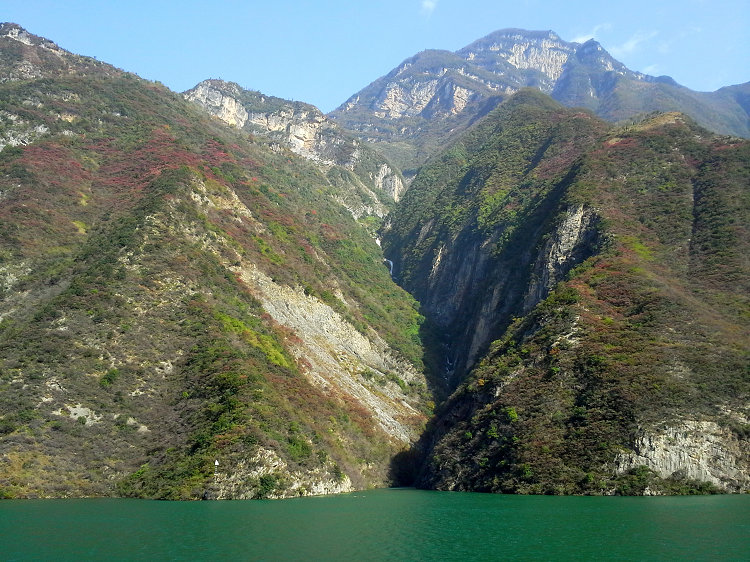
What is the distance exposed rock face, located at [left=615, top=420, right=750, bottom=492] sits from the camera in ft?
173

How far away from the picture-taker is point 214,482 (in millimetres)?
54031

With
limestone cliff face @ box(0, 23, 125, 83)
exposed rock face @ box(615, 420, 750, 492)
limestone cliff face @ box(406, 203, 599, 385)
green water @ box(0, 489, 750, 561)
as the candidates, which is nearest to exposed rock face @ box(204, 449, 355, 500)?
green water @ box(0, 489, 750, 561)

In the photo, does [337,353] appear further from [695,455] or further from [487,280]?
[695,455]

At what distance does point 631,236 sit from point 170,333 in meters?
66.9

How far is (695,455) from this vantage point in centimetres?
5334

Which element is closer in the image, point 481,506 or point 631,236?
point 481,506

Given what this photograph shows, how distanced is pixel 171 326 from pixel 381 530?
42918 mm

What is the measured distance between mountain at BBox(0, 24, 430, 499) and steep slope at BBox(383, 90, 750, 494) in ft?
49.8

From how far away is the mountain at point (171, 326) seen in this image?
55906 millimetres

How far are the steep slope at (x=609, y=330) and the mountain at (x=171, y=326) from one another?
15.2m

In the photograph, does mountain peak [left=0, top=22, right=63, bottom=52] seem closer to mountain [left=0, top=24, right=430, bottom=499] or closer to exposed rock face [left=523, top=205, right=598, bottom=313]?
mountain [left=0, top=24, right=430, bottom=499]

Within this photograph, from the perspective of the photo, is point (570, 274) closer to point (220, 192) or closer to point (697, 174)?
point (697, 174)

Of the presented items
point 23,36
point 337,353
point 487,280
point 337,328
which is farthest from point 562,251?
point 23,36

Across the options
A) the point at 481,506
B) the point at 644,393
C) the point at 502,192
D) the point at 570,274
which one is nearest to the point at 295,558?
the point at 481,506
